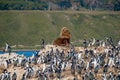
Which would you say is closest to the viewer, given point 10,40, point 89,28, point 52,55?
point 52,55

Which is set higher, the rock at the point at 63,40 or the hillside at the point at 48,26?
the rock at the point at 63,40

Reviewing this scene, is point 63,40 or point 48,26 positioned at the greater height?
point 63,40

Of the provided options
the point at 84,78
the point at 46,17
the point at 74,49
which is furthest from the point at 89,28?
the point at 84,78

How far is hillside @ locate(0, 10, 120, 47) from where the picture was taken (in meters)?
172

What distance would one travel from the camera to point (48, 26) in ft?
604

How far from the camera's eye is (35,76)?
218 ft

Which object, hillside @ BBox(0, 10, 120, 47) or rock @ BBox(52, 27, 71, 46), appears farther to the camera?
hillside @ BBox(0, 10, 120, 47)

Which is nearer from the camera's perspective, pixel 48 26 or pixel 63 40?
pixel 63 40

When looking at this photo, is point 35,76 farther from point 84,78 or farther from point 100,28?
point 100,28

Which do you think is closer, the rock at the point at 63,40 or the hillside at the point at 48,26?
the rock at the point at 63,40

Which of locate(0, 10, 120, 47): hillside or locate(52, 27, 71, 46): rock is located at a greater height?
locate(52, 27, 71, 46): rock

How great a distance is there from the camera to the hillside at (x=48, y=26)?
566ft

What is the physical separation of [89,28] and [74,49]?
371 feet

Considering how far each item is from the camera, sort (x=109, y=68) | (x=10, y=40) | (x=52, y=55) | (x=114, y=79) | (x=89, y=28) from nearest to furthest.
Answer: (x=114, y=79) < (x=109, y=68) < (x=52, y=55) < (x=10, y=40) < (x=89, y=28)
